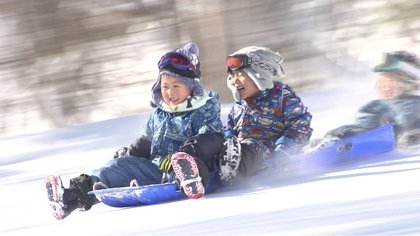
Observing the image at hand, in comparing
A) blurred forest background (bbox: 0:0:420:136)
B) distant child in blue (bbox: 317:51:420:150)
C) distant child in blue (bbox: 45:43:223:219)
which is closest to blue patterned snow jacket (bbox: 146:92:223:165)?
distant child in blue (bbox: 45:43:223:219)

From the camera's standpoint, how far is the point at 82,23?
33.6ft

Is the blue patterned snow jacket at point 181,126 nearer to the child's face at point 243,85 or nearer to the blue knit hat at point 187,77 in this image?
the blue knit hat at point 187,77

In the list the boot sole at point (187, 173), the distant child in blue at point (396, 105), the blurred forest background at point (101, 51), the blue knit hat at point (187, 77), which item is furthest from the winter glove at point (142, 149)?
the blurred forest background at point (101, 51)

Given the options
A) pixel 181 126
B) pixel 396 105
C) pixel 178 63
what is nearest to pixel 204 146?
pixel 181 126

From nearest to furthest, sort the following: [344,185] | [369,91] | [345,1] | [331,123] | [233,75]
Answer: [344,185]
[233,75]
[331,123]
[369,91]
[345,1]

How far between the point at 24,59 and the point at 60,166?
302 cm

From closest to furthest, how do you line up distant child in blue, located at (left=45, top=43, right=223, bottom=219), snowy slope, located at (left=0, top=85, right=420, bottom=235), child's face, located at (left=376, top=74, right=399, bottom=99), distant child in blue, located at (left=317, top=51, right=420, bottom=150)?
snowy slope, located at (left=0, top=85, right=420, bottom=235), distant child in blue, located at (left=45, top=43, right=223, bottom=219), distant child in blue, located at (left=317, top=51, right=420, bottom=150), child's face, located at (left=376, top=74, right=399, bottom=99)

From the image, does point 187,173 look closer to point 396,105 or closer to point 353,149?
point 353,149

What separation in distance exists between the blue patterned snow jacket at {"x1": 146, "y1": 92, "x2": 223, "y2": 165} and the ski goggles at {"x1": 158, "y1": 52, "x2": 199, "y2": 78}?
0.57 feet

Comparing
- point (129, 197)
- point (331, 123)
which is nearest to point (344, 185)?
point (129, 197)

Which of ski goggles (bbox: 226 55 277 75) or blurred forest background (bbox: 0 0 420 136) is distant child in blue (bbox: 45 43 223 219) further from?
blurred forest background (bbox: 0 0 420 136)

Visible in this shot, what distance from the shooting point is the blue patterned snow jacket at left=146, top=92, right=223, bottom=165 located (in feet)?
16.3

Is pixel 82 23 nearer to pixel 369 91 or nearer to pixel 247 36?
pixel 247 36

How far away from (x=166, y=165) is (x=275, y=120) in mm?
916
